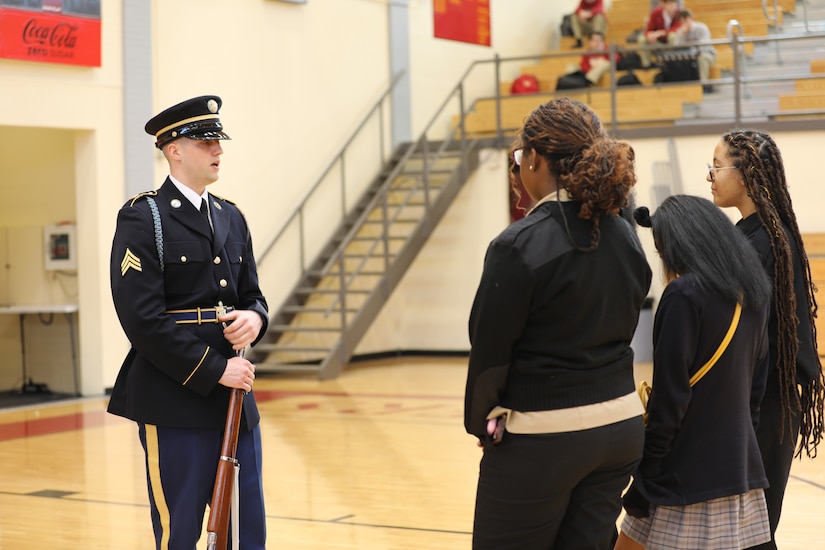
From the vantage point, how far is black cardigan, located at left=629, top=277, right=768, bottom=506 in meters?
2.71

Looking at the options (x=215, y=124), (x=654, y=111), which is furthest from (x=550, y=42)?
(x=215, y=124)

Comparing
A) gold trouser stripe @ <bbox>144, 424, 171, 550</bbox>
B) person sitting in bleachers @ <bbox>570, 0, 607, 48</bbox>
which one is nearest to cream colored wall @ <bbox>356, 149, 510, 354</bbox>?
person sitting in bleachers @ <bbox>570, 0, 607, 48</bbox>

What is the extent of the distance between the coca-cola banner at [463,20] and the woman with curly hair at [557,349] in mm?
9683

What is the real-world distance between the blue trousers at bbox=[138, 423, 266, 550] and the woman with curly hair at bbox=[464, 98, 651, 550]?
86 cm

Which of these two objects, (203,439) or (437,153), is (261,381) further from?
(203,439)

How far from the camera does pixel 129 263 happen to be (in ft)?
9.42

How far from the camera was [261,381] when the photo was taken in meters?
10.7

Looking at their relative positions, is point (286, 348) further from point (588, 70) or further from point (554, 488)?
point (554, 488)

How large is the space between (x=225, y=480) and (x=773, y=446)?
4.79ft

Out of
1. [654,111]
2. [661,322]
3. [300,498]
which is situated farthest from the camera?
[654,111]

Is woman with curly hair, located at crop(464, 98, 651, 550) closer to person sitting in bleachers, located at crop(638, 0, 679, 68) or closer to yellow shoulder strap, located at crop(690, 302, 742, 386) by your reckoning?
yellow shoulder strap, located at crop(690, 302, 742, 386)

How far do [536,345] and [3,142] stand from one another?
8947mm

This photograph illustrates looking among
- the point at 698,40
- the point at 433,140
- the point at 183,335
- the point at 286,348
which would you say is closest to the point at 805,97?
the point at 698,40

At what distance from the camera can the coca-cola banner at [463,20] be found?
1198 centimetres
